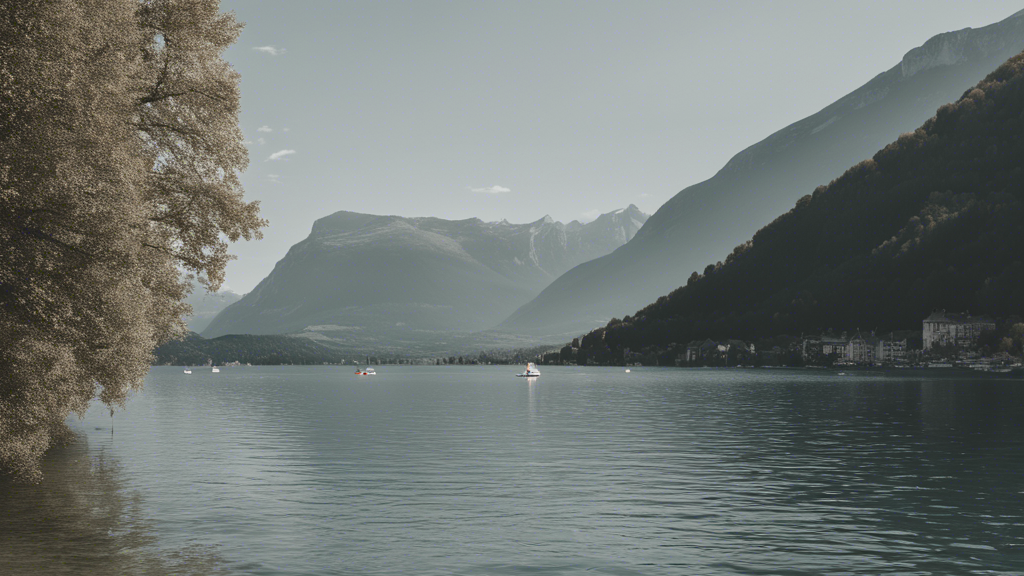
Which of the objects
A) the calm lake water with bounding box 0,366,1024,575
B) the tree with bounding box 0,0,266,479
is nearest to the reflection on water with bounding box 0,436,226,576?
the calm lake water with bounding box 0,366,1024,575

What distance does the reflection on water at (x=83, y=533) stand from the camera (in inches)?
965

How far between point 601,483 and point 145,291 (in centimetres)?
2159

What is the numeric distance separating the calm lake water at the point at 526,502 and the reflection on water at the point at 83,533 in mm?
111

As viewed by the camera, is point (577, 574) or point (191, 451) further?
point (191, 451)

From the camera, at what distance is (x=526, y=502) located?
120 ft

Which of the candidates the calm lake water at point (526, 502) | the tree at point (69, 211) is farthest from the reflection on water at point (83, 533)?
the tree at point (69, 211)

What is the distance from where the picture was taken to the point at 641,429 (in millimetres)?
75125

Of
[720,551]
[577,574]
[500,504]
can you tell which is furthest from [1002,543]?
[500,504]

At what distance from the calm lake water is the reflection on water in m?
0.11

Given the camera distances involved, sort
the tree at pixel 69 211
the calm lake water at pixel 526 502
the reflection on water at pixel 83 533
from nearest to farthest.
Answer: the reflection on water at pixel 83 533, the calm lake water at pixel 526 502, the tree at pixel 69 211

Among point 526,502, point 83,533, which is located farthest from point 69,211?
point 526,502

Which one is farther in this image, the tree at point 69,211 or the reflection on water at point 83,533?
the tree at point 69,211

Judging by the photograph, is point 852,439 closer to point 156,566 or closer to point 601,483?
point 601,483

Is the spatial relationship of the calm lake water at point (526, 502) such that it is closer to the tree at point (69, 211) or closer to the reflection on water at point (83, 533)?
the reflection on water at point (83, 533)
